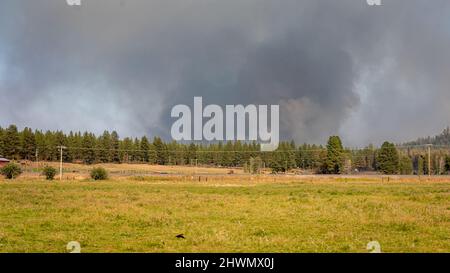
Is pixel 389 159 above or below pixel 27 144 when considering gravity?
below

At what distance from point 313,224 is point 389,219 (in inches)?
186

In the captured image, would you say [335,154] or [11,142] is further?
[335,154]

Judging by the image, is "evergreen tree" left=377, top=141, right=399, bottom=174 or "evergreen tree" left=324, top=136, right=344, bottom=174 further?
"evergreen tree" left=377, top=141, right=399, bottom=174

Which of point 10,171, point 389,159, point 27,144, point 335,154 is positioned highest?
point 27,144

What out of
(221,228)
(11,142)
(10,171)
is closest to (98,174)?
(10,171)

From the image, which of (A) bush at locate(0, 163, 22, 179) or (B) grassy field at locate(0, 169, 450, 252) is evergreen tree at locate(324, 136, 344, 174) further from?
(B) grassy field at locate(0, 169, 450, 252)

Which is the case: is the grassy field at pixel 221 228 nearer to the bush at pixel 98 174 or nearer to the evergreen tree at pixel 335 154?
the bush at pixel 98 174

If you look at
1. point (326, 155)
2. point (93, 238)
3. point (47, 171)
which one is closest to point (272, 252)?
point (93, 238)

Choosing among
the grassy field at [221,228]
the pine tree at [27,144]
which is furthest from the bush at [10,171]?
the pine tree at [27,144]

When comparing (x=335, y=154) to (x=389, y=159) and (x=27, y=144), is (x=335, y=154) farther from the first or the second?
(x=27, y=144)

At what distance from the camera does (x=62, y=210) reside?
27766 mm

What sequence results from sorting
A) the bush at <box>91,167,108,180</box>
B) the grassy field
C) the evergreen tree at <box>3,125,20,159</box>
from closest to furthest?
the grassy field < the bush at <box>91,167,108,180</box> < the evergreen tree at <box>3,125,20,159</box>

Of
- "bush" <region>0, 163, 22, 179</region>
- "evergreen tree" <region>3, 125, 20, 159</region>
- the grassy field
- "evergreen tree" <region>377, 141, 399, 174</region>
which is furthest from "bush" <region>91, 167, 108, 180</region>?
"evergreen tree" <region>377, 141, 399, 174</region>
